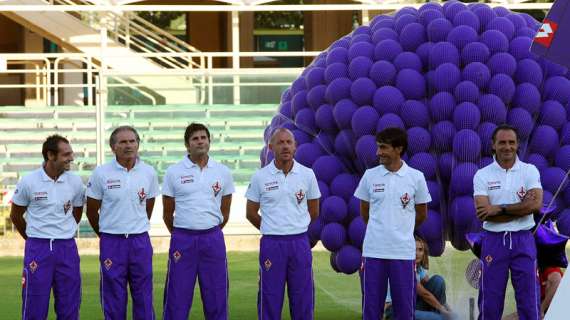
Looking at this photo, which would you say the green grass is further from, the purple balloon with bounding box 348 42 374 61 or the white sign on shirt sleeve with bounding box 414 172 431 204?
the purple balloon with bounding box 348 42 374 61

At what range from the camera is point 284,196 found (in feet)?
30.6

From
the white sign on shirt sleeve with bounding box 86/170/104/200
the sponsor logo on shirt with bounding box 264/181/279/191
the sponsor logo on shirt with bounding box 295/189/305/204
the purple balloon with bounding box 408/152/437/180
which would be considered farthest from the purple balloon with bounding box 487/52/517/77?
the white sign on shirt sleeve with bounding box 86/170/104/200

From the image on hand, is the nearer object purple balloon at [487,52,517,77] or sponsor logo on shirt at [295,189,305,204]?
sponsor logo on shirt at [295,189,305,204]

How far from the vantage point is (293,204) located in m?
9.32

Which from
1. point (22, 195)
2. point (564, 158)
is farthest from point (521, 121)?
point (22, 195)

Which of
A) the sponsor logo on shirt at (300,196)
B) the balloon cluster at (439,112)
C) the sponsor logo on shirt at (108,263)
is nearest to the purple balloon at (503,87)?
the balloon cluster at (439,112)

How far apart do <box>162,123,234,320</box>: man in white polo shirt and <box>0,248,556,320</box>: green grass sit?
73.2 inches

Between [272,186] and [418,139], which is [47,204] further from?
[418,139]

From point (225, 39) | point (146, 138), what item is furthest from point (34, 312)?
point (225, 39)

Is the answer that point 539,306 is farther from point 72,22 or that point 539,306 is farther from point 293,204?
point 72,22

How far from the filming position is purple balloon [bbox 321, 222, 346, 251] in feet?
32.9

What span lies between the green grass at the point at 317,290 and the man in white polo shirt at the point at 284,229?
54.6 inches

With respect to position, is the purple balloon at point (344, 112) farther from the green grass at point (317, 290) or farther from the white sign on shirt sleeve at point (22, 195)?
the white sign on shirt sleeve at point (22, 195)

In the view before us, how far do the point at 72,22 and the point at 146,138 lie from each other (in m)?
4.52
